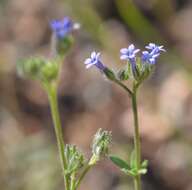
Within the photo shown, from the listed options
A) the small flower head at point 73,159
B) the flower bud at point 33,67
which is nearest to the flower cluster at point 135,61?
the small flower head at point 73,159

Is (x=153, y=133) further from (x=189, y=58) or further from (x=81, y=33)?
(x=81, y=33)

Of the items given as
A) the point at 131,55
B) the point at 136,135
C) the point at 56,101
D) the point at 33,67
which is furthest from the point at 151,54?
the point at 33,67

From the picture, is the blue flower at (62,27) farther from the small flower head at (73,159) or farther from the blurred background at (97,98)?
the blurred background at (97,98)

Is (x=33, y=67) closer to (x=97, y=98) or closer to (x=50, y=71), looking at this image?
(x=50, y=71)

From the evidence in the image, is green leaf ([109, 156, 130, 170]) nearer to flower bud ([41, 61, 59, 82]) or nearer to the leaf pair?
the leaf pair

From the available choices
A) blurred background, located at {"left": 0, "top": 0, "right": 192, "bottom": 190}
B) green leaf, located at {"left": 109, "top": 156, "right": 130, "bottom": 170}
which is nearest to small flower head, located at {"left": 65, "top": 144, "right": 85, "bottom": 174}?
green leaf, located at {"left": 109, "top": 156, "right": 130, "bottom": 170}

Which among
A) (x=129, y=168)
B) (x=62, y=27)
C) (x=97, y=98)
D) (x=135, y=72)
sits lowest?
(x=129, y=168)

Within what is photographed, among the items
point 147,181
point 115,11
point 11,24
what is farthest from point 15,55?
point 147,181
